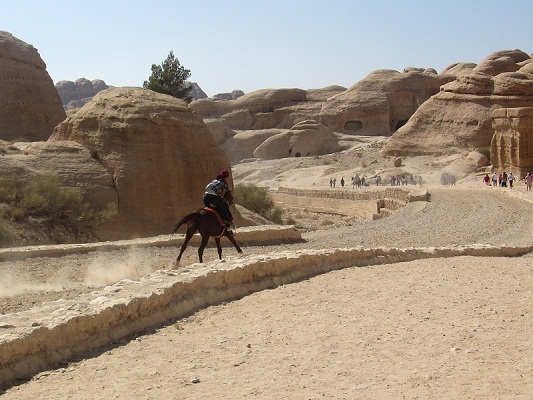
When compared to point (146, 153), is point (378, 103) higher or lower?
lower

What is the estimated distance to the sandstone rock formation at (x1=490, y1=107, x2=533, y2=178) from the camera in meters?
38.9

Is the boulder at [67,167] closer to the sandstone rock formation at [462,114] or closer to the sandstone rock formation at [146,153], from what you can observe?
the sandstone rock formation at [146,153]

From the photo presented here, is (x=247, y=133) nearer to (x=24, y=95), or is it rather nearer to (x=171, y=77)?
(x=171, y=77)

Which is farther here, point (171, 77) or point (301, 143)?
point (301, 143)

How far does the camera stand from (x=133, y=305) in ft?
26.7

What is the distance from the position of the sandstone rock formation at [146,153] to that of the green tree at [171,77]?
3034 cm

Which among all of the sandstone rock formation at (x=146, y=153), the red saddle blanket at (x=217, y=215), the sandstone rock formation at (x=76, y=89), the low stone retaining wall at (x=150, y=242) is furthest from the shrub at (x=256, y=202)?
the sandstone rock formation at (x=76, y=89)

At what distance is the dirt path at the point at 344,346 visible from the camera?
617 centimetres

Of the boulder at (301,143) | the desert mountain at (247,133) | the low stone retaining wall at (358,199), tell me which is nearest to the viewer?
the desert mountain at (247,133)

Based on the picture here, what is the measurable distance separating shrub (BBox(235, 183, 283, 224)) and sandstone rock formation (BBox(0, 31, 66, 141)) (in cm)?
1154

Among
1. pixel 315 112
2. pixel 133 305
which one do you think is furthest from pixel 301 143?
pixel 133 305

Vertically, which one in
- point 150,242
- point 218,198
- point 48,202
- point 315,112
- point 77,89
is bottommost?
point 150,242

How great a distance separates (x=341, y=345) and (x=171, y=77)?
160 feet

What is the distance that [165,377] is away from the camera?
661 cm
